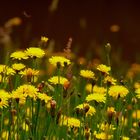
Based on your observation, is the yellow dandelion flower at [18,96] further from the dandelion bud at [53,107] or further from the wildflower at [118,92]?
the wildflower at [118,92]

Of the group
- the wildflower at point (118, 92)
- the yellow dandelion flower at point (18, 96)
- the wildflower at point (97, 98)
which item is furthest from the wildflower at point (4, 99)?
the wildflower at point (118, 92)

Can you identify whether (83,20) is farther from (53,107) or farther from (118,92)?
(53,107)

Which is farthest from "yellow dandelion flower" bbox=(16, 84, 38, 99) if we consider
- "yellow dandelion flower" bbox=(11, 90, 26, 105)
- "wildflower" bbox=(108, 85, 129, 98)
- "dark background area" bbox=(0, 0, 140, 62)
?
"dark background area" bbox=(0, 0, 140, 62)

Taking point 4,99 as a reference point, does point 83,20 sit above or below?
above

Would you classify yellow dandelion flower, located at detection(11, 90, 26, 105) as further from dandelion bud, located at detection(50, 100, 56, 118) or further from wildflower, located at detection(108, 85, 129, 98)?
wildflower, located at detection(108, 85, 129, 98)

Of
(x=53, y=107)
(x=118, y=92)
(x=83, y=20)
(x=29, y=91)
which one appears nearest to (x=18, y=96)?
(x=29, y=91)

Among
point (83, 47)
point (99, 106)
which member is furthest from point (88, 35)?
point (99, 106)

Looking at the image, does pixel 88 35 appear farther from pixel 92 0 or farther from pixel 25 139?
pixel 25 139

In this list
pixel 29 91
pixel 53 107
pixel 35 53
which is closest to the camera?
pixel 53 107
